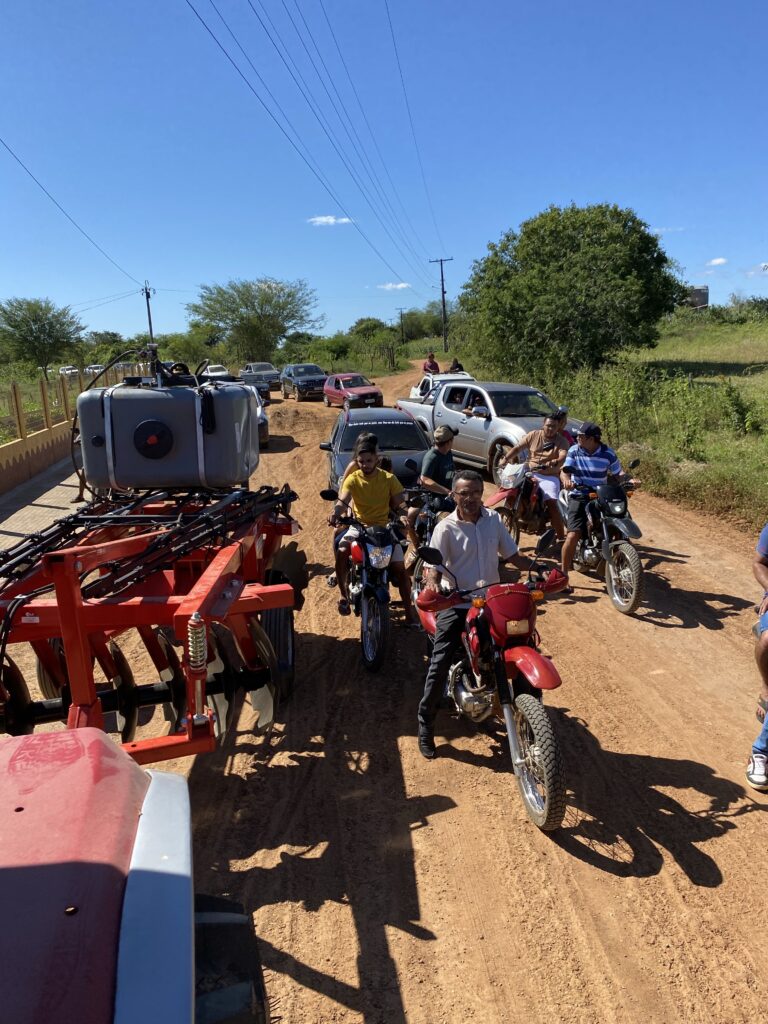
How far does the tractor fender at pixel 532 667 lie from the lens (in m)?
3.75

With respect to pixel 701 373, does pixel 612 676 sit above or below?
below

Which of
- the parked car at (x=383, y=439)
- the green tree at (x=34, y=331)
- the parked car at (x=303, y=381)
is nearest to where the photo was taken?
the parked car at (x=383, y=439)

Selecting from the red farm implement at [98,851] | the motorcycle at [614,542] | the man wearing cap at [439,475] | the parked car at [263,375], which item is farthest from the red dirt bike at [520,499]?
the parked car at [263,375]

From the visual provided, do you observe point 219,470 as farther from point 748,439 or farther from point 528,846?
point 748,439

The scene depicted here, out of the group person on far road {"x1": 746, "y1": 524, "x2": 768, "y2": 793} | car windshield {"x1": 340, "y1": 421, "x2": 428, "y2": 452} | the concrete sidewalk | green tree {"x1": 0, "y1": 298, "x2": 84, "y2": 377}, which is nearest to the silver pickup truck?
car windshield {"x1": 340, "y1": 421, "x2": 428, "y2": 452}

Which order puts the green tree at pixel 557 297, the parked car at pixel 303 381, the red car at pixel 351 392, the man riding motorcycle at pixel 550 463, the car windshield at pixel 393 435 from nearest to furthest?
the man riding motorcycle at pixel 550 463 → the car windshield at pixel 393 435 → the green tree at pixel 557 297 → the red car at pixel 351 392 → the parked car at pixel 303 381

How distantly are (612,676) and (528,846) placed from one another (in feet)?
7.46

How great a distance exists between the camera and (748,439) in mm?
12680

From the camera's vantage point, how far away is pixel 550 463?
852cm

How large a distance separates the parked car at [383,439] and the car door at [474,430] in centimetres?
218

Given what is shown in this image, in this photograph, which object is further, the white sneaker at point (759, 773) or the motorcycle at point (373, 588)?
the motorcycle at point (373, 588)

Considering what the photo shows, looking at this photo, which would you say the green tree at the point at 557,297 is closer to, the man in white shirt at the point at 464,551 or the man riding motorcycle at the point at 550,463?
the man riding motorcycle at the point at 550,463

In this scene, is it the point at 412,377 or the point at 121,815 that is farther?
the point at 412,377

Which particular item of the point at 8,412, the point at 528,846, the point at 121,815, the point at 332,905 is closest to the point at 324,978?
the point at 332,905
